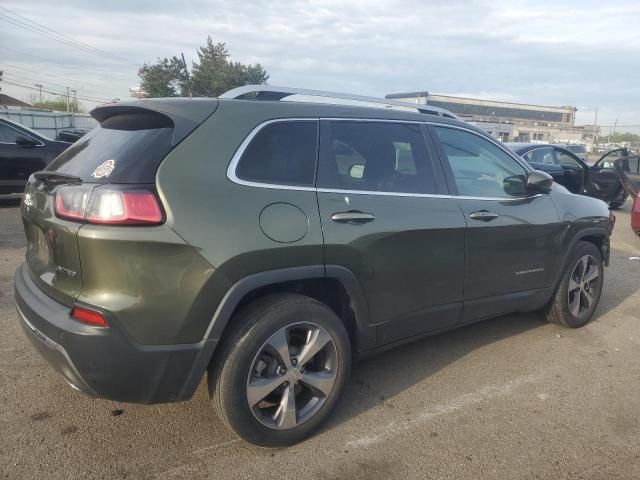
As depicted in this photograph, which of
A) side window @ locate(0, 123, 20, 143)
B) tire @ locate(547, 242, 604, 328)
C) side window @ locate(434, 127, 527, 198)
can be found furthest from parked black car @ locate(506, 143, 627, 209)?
side window @ locate(0, 123, 20, 143)

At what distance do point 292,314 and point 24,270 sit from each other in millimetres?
1611

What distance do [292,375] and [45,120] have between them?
128 feet

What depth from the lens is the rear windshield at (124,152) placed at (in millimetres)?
2379

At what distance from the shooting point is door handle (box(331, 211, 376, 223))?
2.81 metres

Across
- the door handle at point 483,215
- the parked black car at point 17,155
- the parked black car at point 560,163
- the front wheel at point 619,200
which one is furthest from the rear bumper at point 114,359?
the front wheel at point 619,200

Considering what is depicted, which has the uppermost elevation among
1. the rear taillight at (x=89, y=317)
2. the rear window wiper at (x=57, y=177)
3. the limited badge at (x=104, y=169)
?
the limited badge at (x=104, y=169)

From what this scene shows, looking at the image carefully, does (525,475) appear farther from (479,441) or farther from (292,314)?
(292,314)

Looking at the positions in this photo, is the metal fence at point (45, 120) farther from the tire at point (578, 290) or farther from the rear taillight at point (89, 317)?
the rear taillight at point (89, 317)

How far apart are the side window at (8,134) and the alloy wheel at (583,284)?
30.5 feet

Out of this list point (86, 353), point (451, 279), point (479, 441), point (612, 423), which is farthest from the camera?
point (451, 279)

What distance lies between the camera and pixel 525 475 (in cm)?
258

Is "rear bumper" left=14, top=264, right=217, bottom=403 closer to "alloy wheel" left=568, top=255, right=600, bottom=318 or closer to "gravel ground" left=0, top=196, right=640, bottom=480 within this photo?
"gravel ground" left=0, top=196, right=640, bottom=480

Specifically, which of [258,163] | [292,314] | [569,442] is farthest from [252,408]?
[569,442]

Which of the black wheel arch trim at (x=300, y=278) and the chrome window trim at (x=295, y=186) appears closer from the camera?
the black wheel arch trim at (x=300, y=278)
